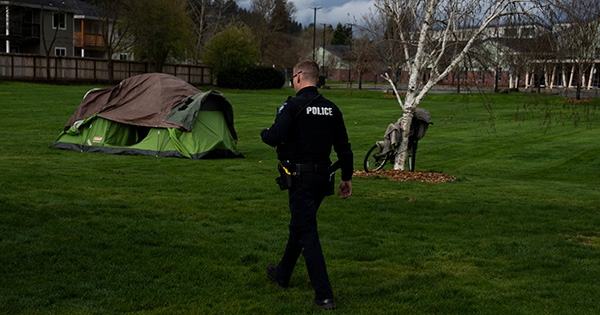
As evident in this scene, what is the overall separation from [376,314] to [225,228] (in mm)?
A: 3297

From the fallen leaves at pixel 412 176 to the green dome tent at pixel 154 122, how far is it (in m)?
4.55

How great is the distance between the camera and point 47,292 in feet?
17.0

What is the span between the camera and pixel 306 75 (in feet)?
17.6

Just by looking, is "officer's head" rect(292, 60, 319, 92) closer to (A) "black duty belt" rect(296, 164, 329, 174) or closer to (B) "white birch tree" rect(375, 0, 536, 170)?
(A) "black duty belt" rect(296, 164, 329, 174)

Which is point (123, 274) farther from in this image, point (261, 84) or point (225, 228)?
point (261, 84)

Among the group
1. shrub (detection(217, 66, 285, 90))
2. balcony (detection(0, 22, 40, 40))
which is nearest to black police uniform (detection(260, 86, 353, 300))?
shrub (detection(217, 66, 285, 90))

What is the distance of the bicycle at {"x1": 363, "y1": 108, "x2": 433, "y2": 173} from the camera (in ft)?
46.6

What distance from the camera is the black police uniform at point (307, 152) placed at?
16.9 ft

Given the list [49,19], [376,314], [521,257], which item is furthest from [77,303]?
[49,19]

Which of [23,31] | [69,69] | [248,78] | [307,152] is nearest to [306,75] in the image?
[307,152]

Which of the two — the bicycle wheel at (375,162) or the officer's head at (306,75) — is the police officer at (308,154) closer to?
the officer's head at (306,75)

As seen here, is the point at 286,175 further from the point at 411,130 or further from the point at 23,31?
the point at 23,31

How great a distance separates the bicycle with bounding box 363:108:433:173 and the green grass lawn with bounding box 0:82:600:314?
135cm

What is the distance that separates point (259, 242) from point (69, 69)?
4668 centimetres
